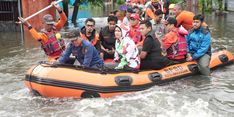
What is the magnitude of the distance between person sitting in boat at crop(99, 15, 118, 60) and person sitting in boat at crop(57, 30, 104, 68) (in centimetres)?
117

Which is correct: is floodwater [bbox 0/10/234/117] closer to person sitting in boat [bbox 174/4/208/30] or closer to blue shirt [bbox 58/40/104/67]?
blue shirt [bbox 58/40/104/67]

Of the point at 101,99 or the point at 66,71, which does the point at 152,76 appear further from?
the point at 66,71

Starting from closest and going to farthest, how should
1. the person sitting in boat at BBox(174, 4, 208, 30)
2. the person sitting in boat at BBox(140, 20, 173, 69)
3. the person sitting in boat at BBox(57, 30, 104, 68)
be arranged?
1. the person sitting in boat at BBox(57, 30, 104, 68)
2. the person sitting in boat at BBox(140, 20, 173, 69)
3. the person sitting in boat at BBox(174, 4, 208, 30)

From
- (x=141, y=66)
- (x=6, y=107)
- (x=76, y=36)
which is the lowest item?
(x=6, y=107)

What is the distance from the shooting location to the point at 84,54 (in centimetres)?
712

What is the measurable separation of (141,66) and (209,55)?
176 cm

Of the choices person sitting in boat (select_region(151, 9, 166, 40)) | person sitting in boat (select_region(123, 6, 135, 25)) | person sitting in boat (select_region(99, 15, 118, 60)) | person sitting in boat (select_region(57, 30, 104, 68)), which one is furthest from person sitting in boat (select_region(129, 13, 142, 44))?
person sitting in boat (select_region(57, 30, 104, 68))

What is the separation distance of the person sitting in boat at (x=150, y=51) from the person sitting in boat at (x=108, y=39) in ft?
3.42

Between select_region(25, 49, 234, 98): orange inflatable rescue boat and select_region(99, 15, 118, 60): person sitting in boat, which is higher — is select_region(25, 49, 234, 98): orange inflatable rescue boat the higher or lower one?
the lower one

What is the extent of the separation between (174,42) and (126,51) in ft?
4.98

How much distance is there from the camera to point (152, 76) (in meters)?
7.35

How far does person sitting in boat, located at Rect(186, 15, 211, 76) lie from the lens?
8336 mm

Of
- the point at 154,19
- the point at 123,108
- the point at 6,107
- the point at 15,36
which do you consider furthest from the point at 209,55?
the point at 15,36

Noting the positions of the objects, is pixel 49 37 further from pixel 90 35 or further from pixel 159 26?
pixel 159 26
